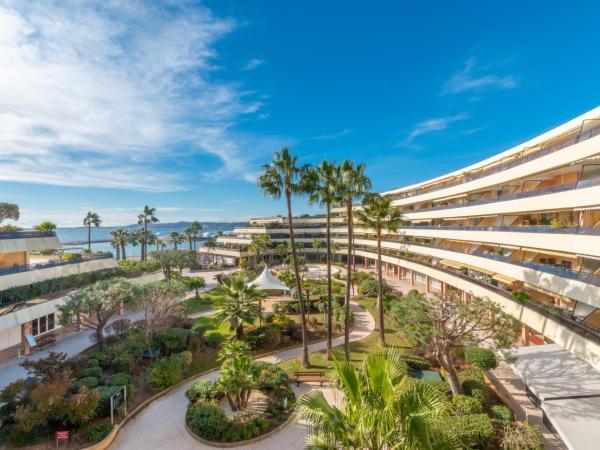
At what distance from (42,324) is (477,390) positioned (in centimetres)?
3101

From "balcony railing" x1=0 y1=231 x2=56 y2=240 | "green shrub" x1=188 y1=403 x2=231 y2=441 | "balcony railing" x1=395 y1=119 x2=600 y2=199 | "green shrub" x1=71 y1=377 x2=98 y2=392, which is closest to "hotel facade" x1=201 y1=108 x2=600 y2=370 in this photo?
"balcony railing" x1=395 y1=119 x2=600 y2=199

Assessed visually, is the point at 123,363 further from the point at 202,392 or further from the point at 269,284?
the point at 269,284

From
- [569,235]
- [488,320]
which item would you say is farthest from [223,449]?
[569,235]

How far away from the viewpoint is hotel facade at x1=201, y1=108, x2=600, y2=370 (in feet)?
46.5

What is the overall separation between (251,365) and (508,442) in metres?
10.5

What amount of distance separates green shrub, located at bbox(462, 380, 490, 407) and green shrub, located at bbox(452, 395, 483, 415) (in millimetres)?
847

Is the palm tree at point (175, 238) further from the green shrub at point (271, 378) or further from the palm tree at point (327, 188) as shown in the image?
the green shrub at point (271, 378)

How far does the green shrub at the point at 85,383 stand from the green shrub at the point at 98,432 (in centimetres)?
285

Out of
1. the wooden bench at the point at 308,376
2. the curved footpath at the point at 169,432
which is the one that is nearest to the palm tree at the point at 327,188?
the wooden bench at the point at 308,376

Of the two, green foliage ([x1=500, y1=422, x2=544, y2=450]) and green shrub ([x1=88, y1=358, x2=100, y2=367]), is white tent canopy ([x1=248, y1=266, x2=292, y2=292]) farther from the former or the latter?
green foliage ([x1=500, y1=422, x2=544, y2=450])

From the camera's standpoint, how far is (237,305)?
21.5 metres

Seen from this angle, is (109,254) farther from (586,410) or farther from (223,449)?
(586,410)

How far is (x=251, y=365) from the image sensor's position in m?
14.0

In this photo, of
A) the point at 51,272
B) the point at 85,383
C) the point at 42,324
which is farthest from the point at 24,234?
the point at 85,383
